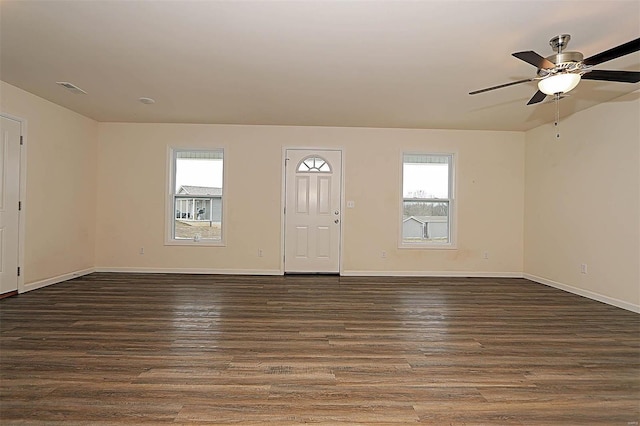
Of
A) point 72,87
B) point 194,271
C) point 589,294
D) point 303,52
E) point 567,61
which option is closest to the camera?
point 567,61

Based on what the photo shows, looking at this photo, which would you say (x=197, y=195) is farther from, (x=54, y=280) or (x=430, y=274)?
(x=430, y=274)

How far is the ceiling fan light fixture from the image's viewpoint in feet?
9.20

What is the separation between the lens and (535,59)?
2602mm

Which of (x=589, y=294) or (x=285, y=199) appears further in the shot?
(x=285, y=199)

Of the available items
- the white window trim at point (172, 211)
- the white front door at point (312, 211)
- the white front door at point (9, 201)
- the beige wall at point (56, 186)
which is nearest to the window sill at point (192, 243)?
the white window trim at point (172, 211)

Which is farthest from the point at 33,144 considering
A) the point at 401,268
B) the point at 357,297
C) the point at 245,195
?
the point at 401,268

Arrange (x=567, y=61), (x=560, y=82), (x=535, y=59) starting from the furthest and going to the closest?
(x=560, y=82)
(x=567, y=61)
(x=535, y=59)

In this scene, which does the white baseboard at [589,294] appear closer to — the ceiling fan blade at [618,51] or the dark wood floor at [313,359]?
the dark wood floor at [313,359]

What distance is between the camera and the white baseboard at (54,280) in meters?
4.84

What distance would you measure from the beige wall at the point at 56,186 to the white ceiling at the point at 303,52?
0.94 ft

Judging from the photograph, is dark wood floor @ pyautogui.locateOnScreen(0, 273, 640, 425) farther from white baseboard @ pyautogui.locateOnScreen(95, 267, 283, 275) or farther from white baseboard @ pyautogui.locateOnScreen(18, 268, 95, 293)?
white baseboard @ pyautogui.locateOnScreen(95, 267, 283, 275)

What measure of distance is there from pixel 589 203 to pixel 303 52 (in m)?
4.24

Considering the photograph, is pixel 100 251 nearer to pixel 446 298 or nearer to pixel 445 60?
pixel 446 298

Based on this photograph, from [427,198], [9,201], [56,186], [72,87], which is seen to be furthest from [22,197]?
[427,198]
